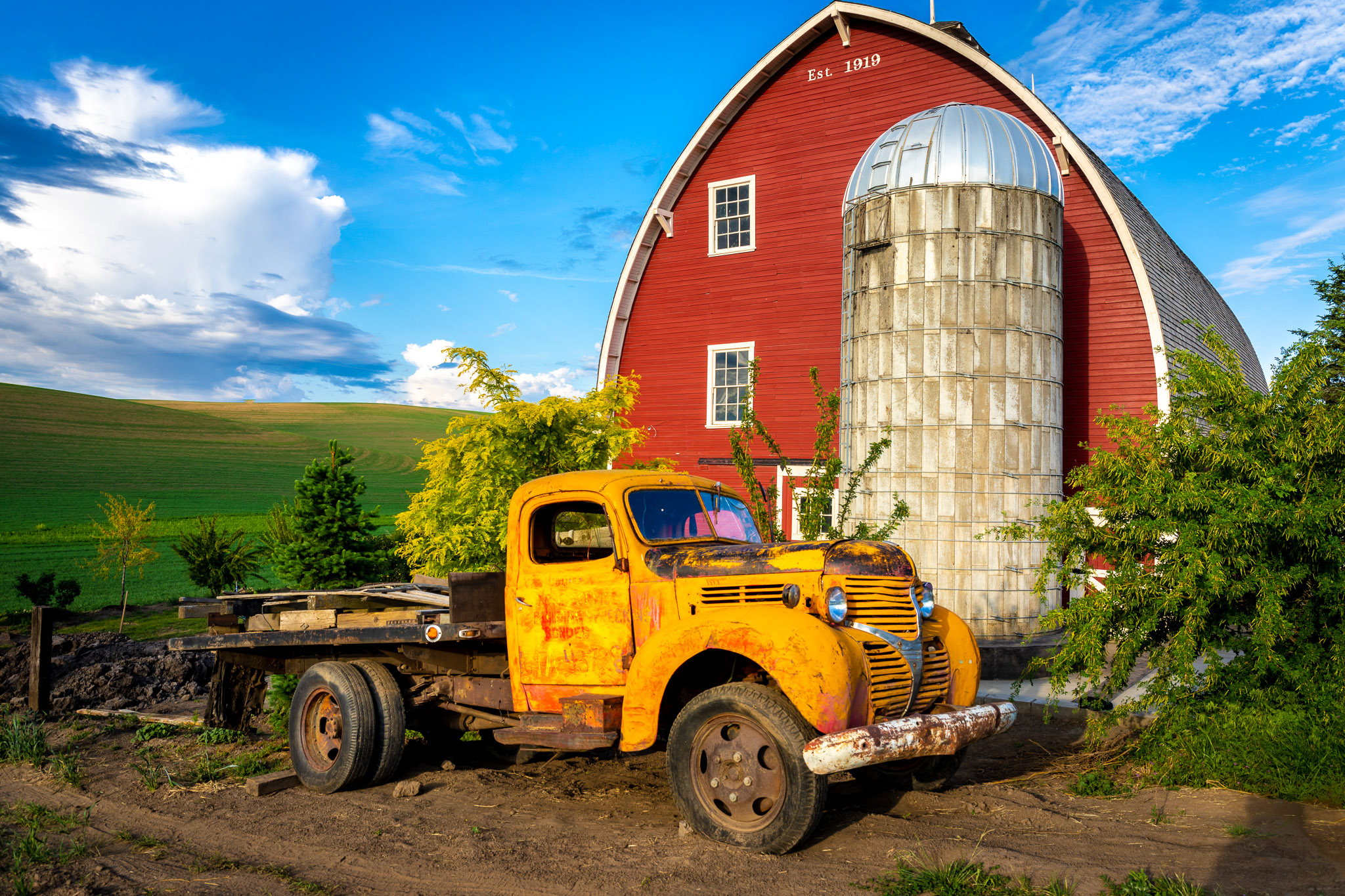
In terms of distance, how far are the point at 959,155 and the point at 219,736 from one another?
11159 mm

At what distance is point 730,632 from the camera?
507 cm

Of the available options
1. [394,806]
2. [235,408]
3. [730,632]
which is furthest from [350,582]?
[235,408]

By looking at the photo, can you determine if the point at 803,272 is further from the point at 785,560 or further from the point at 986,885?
the point at 986,885

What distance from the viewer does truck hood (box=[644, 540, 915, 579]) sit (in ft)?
17.7

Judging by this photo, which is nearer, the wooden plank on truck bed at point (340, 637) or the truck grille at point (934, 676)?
the truck grille at point (934, 676)

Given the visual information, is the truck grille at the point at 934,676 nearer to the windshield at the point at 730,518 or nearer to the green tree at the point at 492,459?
the windshield at the point at 730,518

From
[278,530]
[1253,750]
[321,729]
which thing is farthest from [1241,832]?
[278,530]

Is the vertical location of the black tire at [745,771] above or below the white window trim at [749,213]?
below

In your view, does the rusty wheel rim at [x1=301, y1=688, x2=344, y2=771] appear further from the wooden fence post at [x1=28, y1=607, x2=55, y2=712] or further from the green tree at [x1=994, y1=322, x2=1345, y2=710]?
the green tree at [x1=994, y1=322, x2=1345, y2=710]

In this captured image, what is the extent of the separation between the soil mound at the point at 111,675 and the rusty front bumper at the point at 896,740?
797 cm

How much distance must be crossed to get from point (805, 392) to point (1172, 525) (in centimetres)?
1003

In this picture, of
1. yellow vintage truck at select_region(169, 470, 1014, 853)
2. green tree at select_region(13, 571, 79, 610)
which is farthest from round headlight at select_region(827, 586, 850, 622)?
green tree at select_region(13, 571, 79, 610)

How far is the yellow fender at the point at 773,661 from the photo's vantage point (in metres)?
4.75

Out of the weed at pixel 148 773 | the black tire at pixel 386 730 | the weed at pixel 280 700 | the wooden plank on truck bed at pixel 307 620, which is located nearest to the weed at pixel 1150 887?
the black tire at pixel 386 730
